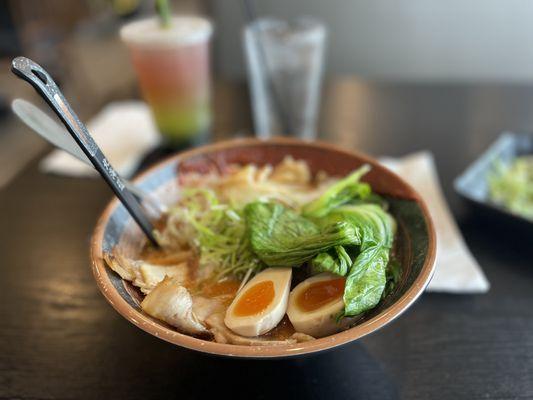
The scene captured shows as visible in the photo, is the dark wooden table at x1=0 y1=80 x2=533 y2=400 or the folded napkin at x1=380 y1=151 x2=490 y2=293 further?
the folded napkin at x1=380 y1=151 x2=490 y2=293

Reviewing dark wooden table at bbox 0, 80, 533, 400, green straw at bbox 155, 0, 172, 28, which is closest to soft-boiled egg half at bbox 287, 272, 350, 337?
dark wooden table at bbox 0, 80, 533, 400

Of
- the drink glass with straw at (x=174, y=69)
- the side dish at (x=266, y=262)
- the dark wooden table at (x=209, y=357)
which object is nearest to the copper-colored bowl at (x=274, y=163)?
the side dish at (x=266, y=262)

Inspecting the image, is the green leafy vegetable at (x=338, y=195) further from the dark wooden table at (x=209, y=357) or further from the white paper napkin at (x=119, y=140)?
the white paper napkin at (x=119, y=140)

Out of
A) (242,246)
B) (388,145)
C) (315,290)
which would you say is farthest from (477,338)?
(388,145)

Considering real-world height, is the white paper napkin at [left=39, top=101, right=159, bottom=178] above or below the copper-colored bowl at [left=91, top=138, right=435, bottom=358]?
below

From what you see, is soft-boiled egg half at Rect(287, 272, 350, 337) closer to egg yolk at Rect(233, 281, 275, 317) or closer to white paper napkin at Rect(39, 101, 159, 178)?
egg yolk at Rect(233, 281, 275, 317)

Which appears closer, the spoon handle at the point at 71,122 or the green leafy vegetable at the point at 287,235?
the spoon handle at the point at 71,122

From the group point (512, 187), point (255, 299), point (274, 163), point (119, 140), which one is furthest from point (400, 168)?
point (119, 140)
